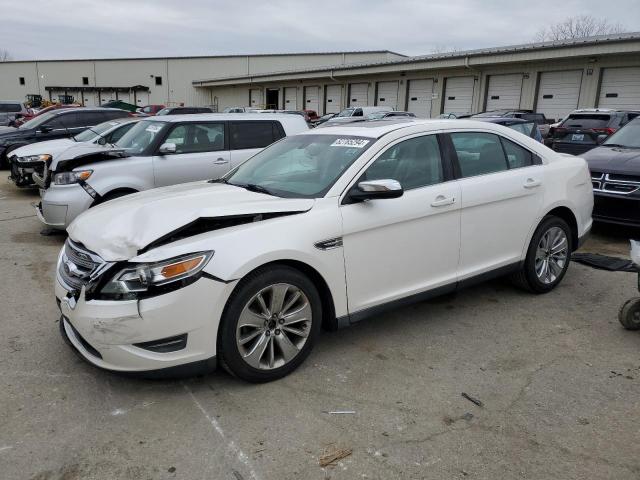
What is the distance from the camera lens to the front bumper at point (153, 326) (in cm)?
297

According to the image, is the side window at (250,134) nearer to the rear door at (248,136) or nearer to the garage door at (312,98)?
the rear door at (248,136)

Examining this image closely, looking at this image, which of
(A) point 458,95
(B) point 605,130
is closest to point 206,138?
(B) point 605,130

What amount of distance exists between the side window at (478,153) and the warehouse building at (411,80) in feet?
66.5

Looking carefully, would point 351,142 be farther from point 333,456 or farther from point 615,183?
point 615,183

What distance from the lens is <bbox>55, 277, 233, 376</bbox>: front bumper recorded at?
2.97 meters

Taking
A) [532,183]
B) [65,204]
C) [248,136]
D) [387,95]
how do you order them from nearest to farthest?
[532,183], [65,204], [248,136], [387,95]

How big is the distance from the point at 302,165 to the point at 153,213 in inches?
50.5

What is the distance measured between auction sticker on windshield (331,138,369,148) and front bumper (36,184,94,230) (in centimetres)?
415

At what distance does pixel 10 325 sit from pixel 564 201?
16.6 ft

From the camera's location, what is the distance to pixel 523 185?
15.4 ft

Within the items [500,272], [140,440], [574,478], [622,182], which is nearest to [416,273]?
[500,272]

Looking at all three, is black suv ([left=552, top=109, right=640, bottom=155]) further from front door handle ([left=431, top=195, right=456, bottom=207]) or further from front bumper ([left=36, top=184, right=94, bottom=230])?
front bumper ([left=36, top=184, right=94, bottom=230])

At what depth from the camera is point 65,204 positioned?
6812 mm

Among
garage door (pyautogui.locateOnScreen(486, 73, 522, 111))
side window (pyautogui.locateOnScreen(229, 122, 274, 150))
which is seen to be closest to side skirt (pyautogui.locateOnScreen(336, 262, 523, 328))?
side window (pyautogui.locateOnScreen(229, 122, 274, 150))
